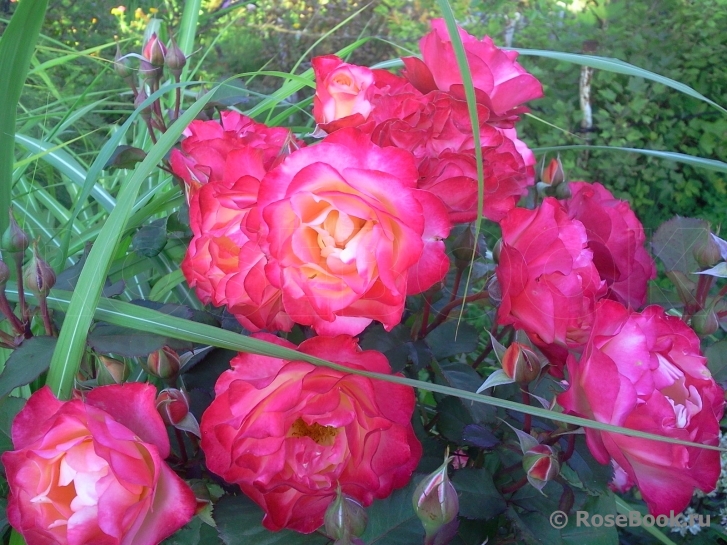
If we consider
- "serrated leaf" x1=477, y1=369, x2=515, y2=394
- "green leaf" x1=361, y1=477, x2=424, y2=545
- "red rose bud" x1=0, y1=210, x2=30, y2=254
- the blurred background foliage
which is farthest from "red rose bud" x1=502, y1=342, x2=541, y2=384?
the blurred background foliage

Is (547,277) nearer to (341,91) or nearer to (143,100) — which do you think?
(341,91)

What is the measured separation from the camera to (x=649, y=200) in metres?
2.10

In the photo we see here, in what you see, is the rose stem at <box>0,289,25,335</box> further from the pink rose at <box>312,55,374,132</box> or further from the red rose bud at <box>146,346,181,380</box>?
the pink rose at <box>312,55,374,132</box>

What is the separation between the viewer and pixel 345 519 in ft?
1.16

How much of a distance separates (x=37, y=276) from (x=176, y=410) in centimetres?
12

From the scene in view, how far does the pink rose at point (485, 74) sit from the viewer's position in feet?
1.56

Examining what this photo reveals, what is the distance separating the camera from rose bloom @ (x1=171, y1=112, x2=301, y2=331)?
377 mm

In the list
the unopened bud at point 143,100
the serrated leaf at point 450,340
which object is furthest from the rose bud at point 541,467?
the unopened bud at point 143,100

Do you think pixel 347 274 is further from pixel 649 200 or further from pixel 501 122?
pixel 649 200

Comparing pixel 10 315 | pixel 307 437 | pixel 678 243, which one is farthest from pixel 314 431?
pixel 678 243

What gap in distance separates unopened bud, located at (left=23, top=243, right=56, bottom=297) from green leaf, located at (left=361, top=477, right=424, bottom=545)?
0.83 ft

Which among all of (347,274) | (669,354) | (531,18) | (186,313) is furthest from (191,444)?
(531,18)

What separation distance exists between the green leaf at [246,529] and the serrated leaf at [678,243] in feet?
1.08

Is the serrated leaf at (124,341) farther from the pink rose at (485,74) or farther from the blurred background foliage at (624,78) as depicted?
the blurred background foliage at (624,78)
